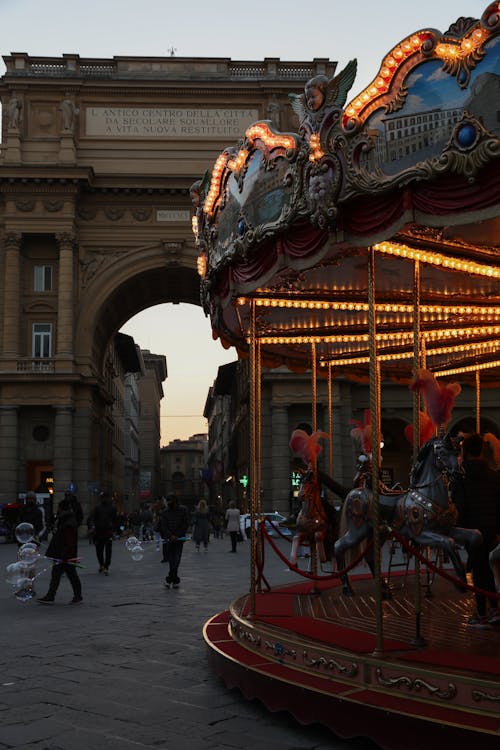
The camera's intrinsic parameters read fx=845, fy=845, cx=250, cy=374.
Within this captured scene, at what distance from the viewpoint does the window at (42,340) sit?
3691 cm

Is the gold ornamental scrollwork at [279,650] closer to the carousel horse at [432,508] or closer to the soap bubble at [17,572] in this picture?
the carousel horse at [432,508]

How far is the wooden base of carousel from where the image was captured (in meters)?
5.02

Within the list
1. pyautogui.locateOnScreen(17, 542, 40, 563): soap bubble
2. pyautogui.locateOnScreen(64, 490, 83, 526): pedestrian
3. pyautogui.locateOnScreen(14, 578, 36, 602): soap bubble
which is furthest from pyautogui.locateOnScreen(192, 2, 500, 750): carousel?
pyautogui.locateOnScreen(64, 490, 83, 526): pedestrian

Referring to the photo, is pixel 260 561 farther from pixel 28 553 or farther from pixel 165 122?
pixel 165 122

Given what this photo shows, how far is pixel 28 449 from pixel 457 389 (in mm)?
31033

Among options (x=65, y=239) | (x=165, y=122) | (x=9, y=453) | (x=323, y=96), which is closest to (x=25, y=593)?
(x=323, y=96)

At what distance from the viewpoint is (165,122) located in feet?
124

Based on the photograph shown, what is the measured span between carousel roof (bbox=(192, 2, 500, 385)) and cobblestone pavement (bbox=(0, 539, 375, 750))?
10.6ft

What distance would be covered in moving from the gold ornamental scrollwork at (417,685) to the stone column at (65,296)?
3157 cm

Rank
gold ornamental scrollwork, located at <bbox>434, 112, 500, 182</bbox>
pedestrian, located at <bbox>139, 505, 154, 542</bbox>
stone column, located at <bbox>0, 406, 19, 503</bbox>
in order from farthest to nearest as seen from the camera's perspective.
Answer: stone column, located at <bbox>0, 406, 19, 503</bbox>, pedestrian, located at <bbox>139, 505, 154, 542</bbox>, gold ornamental scrollwork, located at <bbox>434, 112, 500, 182</bbox>

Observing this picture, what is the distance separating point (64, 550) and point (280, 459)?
2436cm

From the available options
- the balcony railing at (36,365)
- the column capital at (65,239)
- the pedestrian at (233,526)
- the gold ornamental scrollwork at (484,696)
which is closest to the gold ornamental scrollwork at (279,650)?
the gold ornamental scrollwork at (484,696)

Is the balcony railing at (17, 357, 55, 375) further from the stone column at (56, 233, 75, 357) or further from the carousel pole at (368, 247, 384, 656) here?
the carousel pole at (368, 247, 384, 656)

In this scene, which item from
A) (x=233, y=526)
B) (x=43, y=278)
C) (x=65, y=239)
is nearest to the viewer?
(x=233, y=526)
